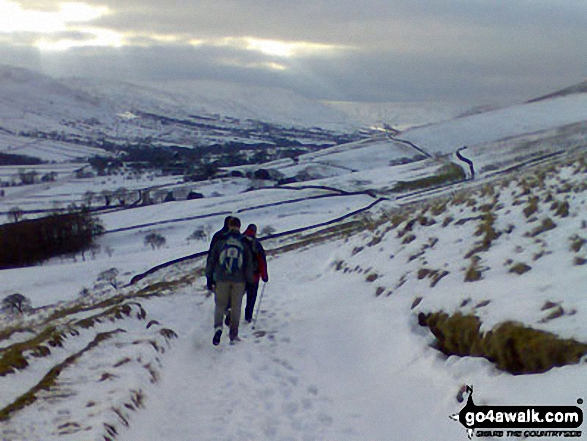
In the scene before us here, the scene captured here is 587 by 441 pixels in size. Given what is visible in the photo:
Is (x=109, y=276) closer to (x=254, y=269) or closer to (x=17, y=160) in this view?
(x=254, y=269)

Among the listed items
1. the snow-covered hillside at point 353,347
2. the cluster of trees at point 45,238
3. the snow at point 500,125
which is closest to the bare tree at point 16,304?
the snow-covered hillside at point 353,347

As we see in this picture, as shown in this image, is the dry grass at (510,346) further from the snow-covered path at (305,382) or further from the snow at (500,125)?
the snow at (500,125)

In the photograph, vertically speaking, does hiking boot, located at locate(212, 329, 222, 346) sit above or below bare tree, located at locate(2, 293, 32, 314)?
above

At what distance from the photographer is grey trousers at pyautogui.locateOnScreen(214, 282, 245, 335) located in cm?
908

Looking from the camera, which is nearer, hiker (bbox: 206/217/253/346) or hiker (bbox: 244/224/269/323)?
hiker (bbox: 206/217/253/346)

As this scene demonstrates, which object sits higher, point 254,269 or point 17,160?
point 17,160

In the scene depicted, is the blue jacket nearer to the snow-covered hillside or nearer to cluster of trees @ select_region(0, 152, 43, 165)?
the snow-covered hillside

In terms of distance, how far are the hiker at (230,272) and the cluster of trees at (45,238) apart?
158 feet

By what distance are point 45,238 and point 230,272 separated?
5488 centimetres

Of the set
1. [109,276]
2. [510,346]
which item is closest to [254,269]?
[510,346]

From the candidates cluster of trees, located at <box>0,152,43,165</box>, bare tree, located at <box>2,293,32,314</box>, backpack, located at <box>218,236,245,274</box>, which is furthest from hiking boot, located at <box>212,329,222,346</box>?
cluster of trees, located at <box>0,152,43,165</box>

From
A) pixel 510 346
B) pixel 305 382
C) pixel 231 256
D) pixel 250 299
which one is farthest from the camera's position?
pixel 250 299

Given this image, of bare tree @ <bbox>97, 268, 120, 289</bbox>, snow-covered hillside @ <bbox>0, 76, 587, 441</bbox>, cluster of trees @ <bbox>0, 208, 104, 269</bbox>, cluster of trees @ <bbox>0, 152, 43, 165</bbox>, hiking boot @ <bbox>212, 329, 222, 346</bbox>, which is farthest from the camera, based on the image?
cluster of trees @ <bbox>0, 152, 43, 165</bbox>

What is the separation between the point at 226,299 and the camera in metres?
9.20
